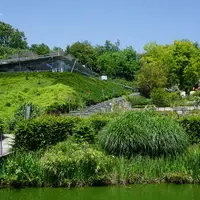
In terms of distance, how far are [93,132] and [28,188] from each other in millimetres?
4019

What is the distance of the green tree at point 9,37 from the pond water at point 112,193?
82.1m

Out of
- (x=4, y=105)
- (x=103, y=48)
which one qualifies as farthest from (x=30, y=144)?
(x=103, y=48)

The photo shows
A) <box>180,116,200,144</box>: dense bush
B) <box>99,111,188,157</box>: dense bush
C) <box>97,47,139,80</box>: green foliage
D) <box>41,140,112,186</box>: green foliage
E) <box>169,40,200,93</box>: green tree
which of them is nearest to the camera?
<box>41,140,112,186</box>: green foliage

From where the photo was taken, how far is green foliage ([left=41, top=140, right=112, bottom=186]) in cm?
1251

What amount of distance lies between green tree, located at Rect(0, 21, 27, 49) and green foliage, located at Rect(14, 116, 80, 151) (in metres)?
78.0

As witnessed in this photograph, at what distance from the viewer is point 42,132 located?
16.0 metres

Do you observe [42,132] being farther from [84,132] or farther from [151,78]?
[151,78]

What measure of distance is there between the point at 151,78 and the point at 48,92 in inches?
804

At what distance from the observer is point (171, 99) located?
4253 centimetres

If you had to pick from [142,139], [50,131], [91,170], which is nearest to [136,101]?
[50,131]

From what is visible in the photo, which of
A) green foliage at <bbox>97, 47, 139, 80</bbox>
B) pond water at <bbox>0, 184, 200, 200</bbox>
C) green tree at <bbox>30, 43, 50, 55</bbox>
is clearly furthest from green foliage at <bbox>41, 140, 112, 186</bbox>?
green foliage at <bbox>97, 47, 139, 80</bbox>

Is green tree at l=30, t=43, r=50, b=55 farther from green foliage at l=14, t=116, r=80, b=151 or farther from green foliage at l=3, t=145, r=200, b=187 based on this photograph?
green foliage at l=3, t=145, r=200, b=187

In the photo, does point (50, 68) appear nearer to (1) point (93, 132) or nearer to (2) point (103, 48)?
(1) point (93, 132)

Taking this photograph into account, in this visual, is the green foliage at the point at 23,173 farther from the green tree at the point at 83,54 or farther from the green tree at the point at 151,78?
the green tree at the point at 83,54
